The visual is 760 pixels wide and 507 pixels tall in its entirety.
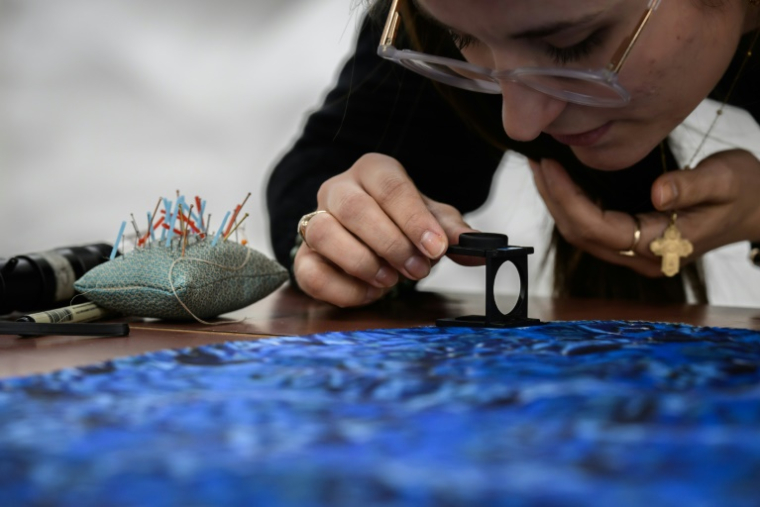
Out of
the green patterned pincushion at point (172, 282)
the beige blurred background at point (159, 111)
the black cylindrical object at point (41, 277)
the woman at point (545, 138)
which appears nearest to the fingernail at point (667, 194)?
the woman at point (545, 138)

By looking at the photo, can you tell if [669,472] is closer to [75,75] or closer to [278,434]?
[278,434]

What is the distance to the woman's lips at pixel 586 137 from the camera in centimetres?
112

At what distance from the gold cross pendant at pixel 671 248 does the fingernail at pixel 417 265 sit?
14.9 inches

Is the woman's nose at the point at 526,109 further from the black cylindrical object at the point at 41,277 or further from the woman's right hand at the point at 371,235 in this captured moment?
the black cylindrical object at the point at 41,277

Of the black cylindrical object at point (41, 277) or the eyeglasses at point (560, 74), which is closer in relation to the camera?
the eyeglasses at point (560, 74)

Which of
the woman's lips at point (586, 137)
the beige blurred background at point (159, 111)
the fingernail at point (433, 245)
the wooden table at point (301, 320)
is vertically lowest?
the wooden table at point (301, 320)

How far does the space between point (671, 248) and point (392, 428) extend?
839 millimetres

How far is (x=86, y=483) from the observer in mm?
443

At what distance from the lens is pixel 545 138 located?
1.46 m

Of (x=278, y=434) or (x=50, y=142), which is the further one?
(x=50, y=142)

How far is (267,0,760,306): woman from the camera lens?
94cm

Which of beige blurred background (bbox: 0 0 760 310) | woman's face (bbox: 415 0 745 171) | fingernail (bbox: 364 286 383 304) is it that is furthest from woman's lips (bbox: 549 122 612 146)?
beige blurred background (bbox: 0 0 760 310)

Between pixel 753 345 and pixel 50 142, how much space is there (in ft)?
8.67

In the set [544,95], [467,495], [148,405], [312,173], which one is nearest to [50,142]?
[312,173]
